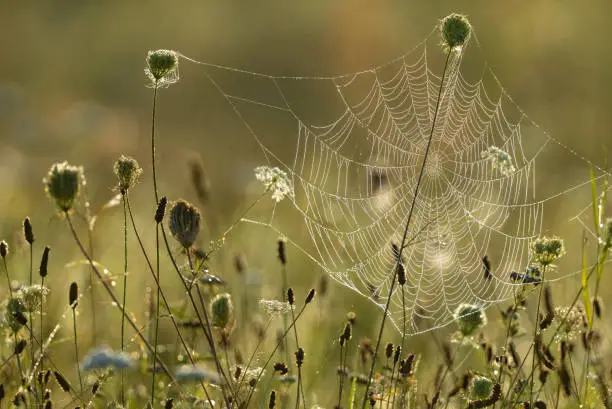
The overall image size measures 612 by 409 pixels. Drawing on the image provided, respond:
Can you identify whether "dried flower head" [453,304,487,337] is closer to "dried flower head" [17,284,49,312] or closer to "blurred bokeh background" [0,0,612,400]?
"dried flower head" [17,284,49,312]

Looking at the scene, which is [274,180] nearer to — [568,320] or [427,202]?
[568,320]

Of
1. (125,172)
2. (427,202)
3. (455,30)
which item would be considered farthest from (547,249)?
(427,202)

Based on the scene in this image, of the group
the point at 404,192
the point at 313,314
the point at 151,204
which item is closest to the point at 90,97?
the point at 151,204

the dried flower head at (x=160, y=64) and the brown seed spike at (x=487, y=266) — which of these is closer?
the dried flower head at (x=160, y=64)

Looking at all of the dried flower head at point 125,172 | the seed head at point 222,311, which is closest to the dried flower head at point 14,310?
the dried flower head at point 125,172

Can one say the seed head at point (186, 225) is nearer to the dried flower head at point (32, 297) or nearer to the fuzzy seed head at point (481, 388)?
the dried flower head at point (32, 297)

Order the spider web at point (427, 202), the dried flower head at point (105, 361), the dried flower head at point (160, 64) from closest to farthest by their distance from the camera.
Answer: the dried flower head at point (105, 361) < the dried flower head at point (160, 64) < the spider web at point (427, 202)
